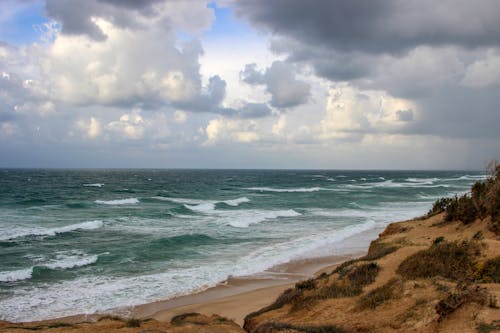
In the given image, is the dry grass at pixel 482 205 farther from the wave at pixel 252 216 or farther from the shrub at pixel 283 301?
the wave at pixel 252 216

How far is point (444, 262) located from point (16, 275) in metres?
16.7

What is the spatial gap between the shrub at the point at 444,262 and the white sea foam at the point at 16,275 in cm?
1516

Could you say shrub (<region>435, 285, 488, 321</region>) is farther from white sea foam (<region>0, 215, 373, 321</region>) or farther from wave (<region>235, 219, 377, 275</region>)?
wave (<region>235, 219, 377, 275</region>)

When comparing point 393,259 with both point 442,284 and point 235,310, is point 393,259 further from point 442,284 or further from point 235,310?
point 235,310

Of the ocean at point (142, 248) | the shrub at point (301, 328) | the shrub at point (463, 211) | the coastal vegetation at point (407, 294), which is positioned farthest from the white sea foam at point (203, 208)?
the shrub at point (301, 328)

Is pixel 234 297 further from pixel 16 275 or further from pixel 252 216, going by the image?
pixel 252 216

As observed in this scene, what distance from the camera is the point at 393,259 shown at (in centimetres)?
1120

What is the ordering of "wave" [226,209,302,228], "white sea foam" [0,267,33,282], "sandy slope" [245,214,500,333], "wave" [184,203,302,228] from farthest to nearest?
"wave" [184,203,302,228]
"wave" [226,209,302,228]
"white sea foam" [0,267,33,282]
"sandy slope" [245,214,500,333]

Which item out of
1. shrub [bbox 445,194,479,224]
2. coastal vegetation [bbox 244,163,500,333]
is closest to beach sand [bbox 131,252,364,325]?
coastal vegetation [bbox 244,163,500,333]

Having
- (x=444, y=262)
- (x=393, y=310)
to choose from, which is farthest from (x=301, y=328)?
(x=444, y=262)

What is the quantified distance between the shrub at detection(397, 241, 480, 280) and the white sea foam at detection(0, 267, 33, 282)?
15.2 m

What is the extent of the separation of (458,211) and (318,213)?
A: 2129cm

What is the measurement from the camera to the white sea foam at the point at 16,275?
16.1 metres

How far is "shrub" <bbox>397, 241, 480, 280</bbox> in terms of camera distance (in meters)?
9.64
